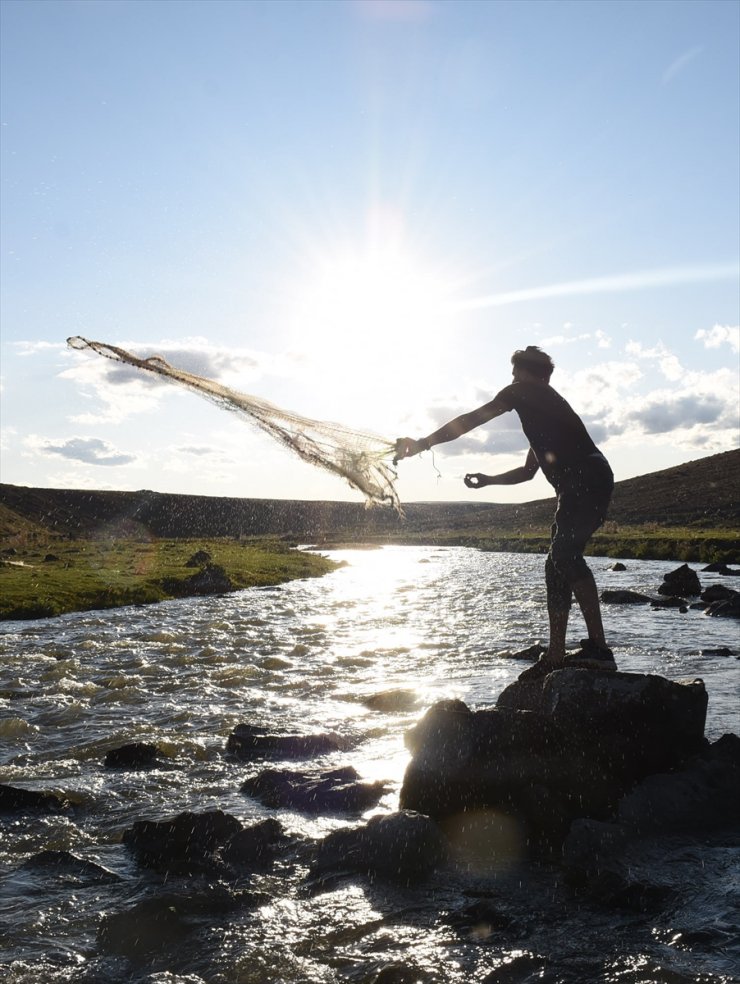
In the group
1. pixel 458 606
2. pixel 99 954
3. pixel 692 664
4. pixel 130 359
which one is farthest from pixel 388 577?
pixel 99 954

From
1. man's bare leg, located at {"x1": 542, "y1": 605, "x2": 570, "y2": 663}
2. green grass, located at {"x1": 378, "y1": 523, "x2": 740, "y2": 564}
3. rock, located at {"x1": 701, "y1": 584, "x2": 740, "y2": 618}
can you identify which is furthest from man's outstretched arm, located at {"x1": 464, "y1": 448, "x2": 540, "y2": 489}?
green grass, located at {"x1": 378, "y1": 523, "x2": 740, "y2": 564}

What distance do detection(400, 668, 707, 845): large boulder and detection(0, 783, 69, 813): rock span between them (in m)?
3.94

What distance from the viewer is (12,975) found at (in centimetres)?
524

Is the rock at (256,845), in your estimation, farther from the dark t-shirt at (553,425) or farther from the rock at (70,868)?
the dark t-shirt at (553,425)

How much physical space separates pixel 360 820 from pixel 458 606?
22884mm

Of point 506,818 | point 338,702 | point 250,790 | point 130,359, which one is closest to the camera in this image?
point 506,818

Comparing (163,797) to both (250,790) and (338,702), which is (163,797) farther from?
(338,702)

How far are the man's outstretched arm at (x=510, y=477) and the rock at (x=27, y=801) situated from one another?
610 cm

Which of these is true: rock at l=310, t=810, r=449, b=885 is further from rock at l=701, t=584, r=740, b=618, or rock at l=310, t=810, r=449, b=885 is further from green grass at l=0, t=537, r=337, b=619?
green grass at l=0, t=537, r=337, b=619

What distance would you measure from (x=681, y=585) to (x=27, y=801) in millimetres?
29314

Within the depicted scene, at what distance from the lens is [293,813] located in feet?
27.6

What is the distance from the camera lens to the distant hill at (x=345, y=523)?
107875 mm

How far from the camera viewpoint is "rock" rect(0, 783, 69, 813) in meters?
8.48

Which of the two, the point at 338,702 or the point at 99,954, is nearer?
the point at 99,954
